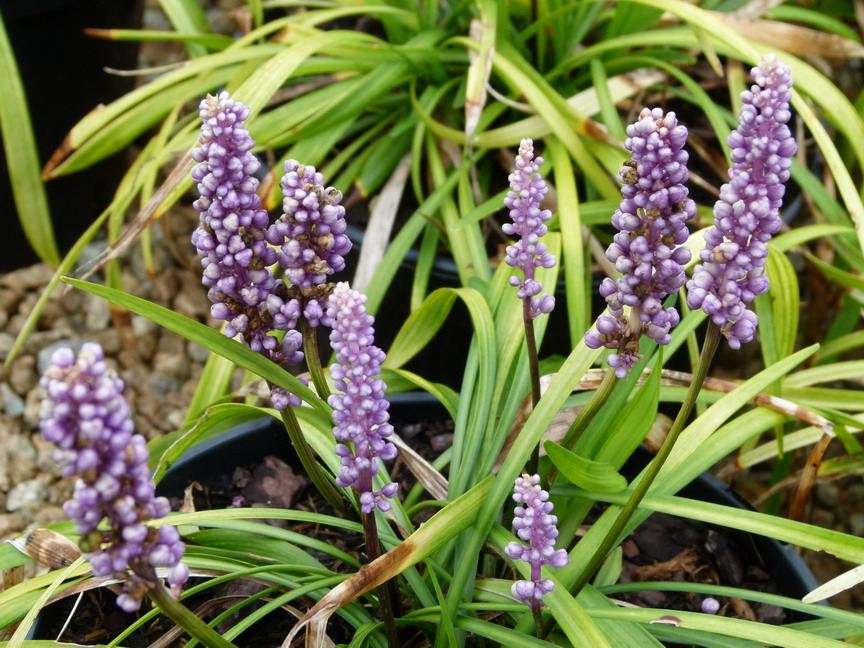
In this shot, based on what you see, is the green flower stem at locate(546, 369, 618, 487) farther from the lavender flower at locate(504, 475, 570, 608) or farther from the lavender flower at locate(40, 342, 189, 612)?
the lavender flower at locate(40, 342, 189, 612)

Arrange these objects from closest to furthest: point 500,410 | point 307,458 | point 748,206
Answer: point 748,206
point 307,458
point 500,410

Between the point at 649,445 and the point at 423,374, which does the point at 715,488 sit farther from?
the point at 423,374

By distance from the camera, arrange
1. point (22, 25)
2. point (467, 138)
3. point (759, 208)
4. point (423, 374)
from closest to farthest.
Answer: point (759, 208) < point (467, 138) < point (423, 374) < point (22, 25)

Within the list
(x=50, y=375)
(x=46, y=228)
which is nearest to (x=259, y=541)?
(x=50, y=375)

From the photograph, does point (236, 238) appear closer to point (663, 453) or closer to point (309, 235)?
point (309, 235)

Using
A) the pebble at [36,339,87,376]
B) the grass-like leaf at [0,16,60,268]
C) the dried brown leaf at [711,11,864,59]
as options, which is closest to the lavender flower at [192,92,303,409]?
the grass-like leaf at [0,16,60,268]

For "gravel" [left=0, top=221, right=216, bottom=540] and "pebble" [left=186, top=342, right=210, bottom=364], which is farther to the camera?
"pebble" [left=186, top=342, right=210, bottom=364]

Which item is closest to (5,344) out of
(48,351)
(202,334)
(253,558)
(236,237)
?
(48,351)
